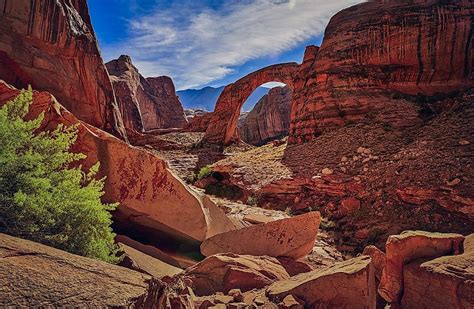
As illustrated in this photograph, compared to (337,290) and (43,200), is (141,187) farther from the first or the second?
(337,290)

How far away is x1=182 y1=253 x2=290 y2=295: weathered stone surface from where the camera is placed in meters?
4.29

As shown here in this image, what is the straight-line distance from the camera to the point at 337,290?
374cm

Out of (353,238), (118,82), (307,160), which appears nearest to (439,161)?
(353,238)

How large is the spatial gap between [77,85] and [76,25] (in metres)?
2.99

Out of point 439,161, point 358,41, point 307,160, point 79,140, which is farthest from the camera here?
point 358,41

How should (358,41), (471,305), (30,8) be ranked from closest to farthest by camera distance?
(471,305) → (30,8) → (358,41)

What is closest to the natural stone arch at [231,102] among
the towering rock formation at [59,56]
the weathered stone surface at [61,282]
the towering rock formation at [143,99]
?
the towering rock formation at [59,56]

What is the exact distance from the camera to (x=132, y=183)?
19.1ft

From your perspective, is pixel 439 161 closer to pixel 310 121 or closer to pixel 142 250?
pixel 310 121

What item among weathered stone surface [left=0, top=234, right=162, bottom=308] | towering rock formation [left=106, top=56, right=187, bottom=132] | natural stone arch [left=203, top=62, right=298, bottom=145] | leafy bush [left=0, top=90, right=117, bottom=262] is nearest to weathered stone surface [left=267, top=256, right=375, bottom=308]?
weathered stone surface [left=0, top=234, right=162, bottom=308]

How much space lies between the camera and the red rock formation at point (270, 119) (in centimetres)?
5678

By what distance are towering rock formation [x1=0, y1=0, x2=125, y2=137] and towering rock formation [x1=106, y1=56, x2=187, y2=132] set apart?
4053cm

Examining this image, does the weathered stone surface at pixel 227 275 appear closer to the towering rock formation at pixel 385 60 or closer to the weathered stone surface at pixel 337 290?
the weathered stone surface at pixel 337 290

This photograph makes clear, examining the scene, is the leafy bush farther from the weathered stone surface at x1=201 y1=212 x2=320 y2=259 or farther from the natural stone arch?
the natural stone arch
